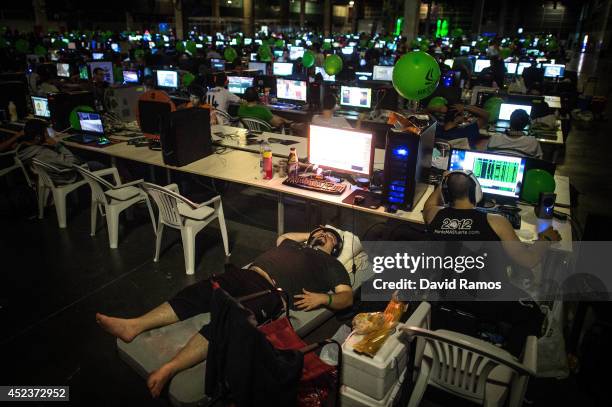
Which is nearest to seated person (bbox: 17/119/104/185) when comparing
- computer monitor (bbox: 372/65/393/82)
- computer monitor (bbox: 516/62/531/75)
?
computer monitor (bbox: 372/65/393/82)

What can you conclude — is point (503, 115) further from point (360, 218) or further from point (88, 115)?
point (88, 115)

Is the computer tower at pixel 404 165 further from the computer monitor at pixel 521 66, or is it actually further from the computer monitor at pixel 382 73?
the computer monitor at pixel 521 66

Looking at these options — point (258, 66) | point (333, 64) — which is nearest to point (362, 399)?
point (333, 64)

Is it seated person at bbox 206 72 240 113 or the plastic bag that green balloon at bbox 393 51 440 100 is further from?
seated person at bbox 206 72 240 113

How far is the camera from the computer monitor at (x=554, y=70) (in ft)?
34.1

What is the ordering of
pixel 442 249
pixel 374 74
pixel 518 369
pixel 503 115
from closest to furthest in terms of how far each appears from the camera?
pixel 518 369
pixel 442 249
pixel 503 115
pixel 374 74

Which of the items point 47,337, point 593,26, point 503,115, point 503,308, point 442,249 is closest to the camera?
point 503,308

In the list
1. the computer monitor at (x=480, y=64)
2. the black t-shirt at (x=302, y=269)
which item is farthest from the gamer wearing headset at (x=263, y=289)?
the computer monitor at (x=480, y=64)

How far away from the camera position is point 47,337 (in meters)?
3.05

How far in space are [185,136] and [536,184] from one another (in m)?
3.35

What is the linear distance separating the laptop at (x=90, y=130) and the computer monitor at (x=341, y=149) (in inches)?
109

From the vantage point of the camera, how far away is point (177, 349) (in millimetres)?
2684

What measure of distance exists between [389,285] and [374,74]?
656 cm

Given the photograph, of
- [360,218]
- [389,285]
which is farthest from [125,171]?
[389,285]
